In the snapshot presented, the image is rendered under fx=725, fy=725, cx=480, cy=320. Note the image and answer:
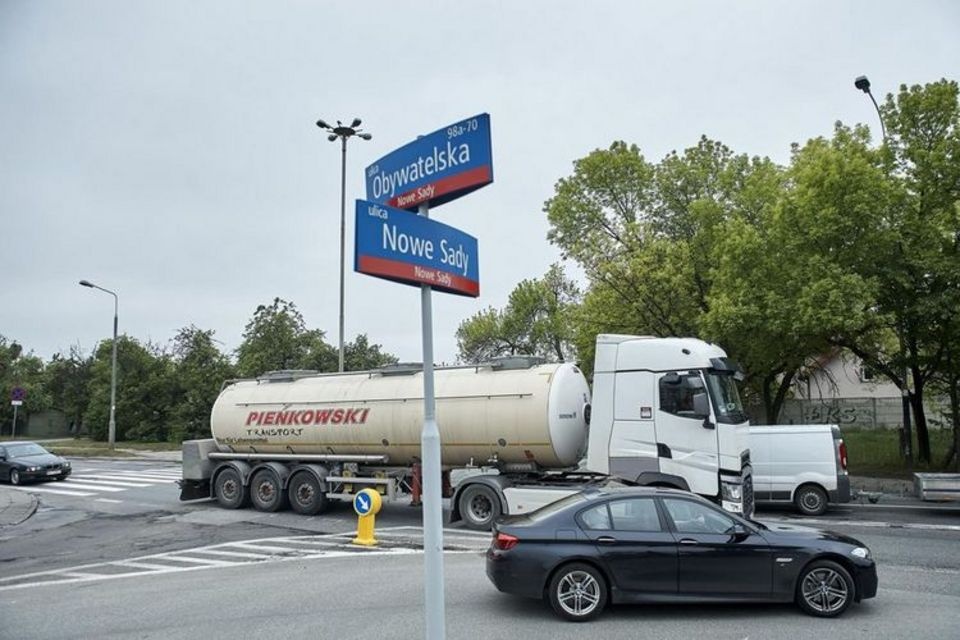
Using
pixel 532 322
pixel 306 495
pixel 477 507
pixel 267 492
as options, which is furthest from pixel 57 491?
pixel 532 322

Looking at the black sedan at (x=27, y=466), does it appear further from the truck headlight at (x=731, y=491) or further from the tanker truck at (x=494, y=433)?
the truck headlight at (x=731, y=491)

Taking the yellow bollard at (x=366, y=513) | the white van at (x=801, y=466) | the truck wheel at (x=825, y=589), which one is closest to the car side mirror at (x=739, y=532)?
the truck wheel at (x=825, y=589)

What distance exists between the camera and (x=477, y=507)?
13859mm

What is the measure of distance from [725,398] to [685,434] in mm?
1074

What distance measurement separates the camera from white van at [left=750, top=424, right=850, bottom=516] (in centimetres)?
1586

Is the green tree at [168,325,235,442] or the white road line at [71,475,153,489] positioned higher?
the green tree at [168,325,235,442]

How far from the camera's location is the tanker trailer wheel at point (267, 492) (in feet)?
55.8

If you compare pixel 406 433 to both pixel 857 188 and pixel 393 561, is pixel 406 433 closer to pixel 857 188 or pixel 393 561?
pixel 393 561

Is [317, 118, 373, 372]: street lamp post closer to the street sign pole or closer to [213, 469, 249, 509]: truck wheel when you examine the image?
[213, 469, 249, 509]: truck wheel

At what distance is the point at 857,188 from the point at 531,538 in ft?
50.8

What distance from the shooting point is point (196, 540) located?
1394 cm

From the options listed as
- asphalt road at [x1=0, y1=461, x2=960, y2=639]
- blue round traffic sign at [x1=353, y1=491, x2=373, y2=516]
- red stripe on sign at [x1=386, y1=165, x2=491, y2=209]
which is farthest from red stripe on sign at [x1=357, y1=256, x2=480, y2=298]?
blue round traffic sign at [x1=353, y1=491, x2=373, y2=516]

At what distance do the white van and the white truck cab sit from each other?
4.20 meters

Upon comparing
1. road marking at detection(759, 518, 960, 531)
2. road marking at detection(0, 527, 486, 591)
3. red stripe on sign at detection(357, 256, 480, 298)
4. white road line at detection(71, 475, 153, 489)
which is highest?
red stripe on sign at detection(357, 256, 480, 298)
